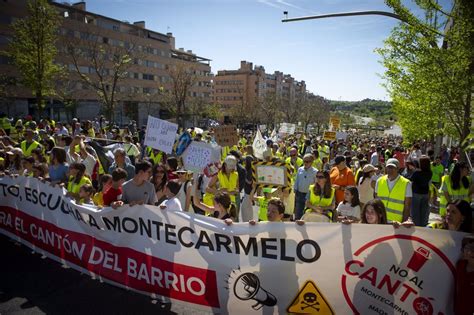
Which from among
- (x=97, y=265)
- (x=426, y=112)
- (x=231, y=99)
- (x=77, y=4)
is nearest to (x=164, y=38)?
(x=77, y=4)

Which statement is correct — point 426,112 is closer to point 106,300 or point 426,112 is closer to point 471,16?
point 471,16

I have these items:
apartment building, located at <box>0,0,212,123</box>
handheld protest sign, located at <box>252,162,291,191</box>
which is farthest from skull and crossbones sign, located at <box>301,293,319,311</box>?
apartment building, located at <box>0,0,212,123</box>

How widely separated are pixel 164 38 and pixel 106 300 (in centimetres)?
7362

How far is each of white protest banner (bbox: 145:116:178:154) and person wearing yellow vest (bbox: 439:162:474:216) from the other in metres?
5.91

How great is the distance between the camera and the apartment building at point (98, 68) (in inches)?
1713

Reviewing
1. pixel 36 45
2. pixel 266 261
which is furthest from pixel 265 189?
pixel 36 45

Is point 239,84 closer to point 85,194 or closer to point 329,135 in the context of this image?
point 329,135

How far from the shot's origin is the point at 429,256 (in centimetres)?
345

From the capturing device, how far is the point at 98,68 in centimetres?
4438

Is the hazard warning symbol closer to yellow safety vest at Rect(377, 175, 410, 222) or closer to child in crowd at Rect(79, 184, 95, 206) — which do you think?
yellow safety vest at Rect(377, 175, 410, 222)

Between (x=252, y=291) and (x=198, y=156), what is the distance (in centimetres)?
394

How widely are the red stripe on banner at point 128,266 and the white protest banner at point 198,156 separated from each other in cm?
294

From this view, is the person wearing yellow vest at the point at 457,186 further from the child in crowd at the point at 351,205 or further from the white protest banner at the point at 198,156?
the white protest banner at the point at 198,156

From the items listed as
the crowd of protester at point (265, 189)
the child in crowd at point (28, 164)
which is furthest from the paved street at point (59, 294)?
the child in crowd at point (28, 164)
